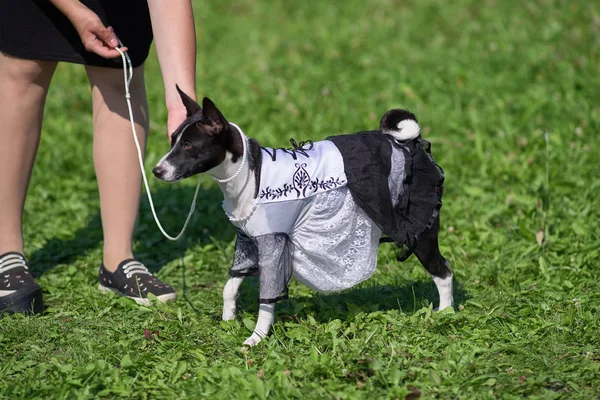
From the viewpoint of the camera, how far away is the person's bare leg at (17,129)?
381 centimetres

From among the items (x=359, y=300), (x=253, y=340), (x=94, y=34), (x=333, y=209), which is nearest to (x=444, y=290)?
(x=359, y=300)

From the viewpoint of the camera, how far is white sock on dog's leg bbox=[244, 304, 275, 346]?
338 cm

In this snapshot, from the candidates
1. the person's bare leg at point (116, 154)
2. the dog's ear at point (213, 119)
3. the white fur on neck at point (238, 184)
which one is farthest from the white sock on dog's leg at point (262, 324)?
the person's bare leg at point (116, 154)

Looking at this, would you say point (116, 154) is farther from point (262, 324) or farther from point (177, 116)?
point (262, 324)

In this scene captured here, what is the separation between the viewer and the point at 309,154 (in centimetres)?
333

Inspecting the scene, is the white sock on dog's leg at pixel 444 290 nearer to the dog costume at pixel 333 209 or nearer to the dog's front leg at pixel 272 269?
the dog costume at pixel 333 209

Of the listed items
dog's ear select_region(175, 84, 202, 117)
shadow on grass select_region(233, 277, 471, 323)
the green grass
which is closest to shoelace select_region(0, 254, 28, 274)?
the green grass

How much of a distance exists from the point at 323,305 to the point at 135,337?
86 centimetres

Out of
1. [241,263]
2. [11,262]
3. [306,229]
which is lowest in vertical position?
[11,262]

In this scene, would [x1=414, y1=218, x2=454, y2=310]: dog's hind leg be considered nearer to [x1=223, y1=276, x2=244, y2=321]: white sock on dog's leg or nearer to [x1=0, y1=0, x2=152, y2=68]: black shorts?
[x1=223, y1=276, x2=244, y2=321]: white sock on dog's leg

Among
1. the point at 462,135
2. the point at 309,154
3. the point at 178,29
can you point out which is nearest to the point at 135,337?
the point at 309,154

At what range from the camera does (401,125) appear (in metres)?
3.44

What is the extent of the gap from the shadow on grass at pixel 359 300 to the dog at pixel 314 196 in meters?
0.27

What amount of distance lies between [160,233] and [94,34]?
1.76 metres
